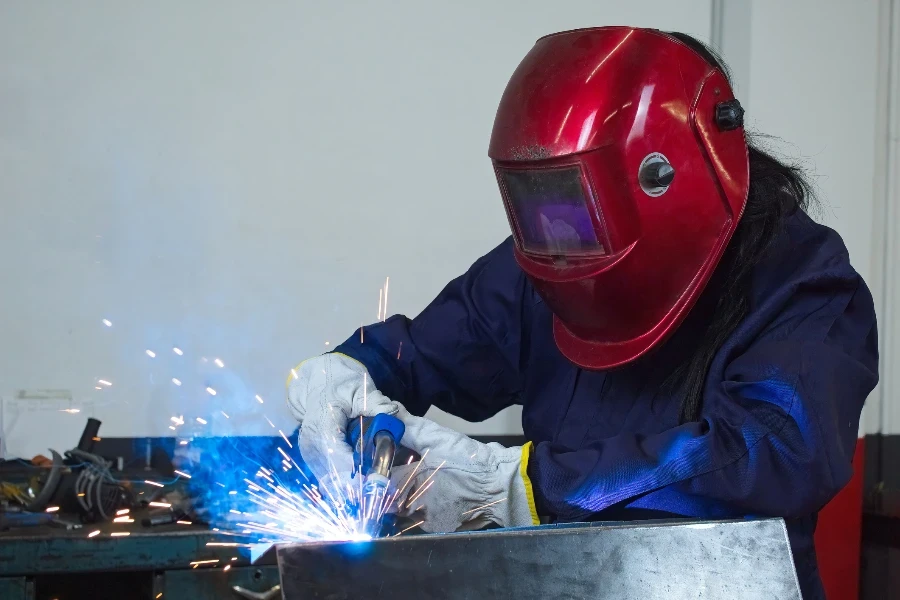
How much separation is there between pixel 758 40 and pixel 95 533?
2418mm

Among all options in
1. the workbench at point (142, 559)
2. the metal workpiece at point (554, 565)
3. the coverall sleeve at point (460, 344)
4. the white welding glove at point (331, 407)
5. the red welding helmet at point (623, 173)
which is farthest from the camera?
the workbench at point (142, 559)

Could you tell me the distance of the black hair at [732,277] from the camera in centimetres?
146

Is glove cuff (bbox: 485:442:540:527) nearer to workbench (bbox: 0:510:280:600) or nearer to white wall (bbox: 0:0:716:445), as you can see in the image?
workbench (bbox: 0:510:280:600)

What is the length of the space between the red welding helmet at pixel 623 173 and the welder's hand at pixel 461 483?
23 centimetres

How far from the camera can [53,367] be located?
259 cm

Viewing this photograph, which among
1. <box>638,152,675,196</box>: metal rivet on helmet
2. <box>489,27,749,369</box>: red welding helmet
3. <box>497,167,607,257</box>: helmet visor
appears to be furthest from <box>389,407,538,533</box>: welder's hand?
<box>638,152,675,196</box>: metal rivet on helmet

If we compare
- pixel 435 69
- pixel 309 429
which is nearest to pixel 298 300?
pixel 435 69

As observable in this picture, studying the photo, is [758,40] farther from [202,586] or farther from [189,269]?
[202,586]

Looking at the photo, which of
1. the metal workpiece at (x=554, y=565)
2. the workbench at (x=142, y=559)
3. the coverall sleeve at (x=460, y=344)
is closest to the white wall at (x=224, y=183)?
the workbench at (x=142, y=559)

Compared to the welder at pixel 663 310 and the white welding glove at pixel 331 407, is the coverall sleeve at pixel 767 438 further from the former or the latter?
the white welding glove at pixel 331 407

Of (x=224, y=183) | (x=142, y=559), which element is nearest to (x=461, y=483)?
(x=142, y=559)

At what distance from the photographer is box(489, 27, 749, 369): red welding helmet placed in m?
1.36

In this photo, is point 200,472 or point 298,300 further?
point 298,300

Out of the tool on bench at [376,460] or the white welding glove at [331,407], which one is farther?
the white welding glove at [331,407]
